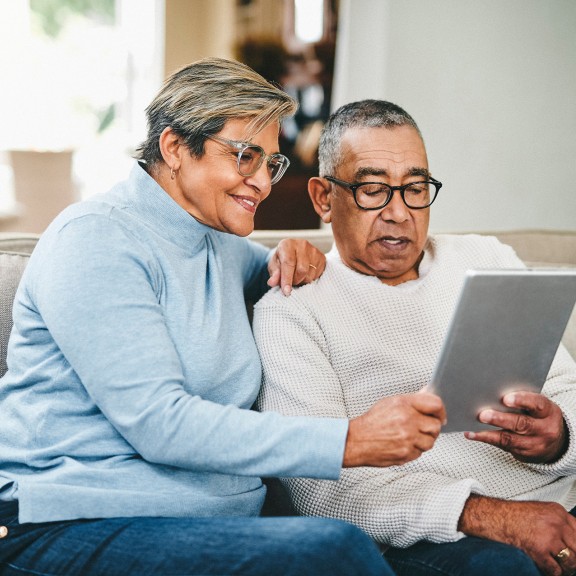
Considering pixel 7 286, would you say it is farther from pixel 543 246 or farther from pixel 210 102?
pixel 543 246

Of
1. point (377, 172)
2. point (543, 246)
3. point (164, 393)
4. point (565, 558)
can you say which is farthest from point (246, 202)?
point (543, 246)

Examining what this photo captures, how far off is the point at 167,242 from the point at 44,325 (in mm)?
249

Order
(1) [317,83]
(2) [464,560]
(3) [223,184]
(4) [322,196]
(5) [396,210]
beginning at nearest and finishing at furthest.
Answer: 1. (2) [464,560]
2. (3) [223,184]
3. (5) [396,210]
4. (4) [322,196]
5. (1) [317,83]

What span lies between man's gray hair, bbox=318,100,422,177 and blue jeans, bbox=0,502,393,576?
32.9 inches

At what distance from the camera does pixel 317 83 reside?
5.21 meters

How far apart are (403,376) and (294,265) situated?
0.32 meters

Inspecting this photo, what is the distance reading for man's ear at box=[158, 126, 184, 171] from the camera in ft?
4.33

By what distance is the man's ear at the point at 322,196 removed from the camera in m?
1.69

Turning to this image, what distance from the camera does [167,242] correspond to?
1307 mm

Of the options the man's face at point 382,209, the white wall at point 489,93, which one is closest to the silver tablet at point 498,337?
the man's face at point 382,209

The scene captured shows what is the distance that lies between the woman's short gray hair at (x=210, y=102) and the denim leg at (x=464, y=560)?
2.53ft

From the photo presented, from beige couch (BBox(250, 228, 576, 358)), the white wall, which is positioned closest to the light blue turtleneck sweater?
beige couch (BBox(250, 228, 576, 358))

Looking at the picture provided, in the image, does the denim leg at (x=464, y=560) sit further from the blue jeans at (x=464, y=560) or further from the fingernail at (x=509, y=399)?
the fingernail at (x=509, y=399)

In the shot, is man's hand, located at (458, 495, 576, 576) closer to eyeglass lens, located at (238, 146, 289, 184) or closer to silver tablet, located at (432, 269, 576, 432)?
silver tablet, located at (432, 269, 576, 432)
